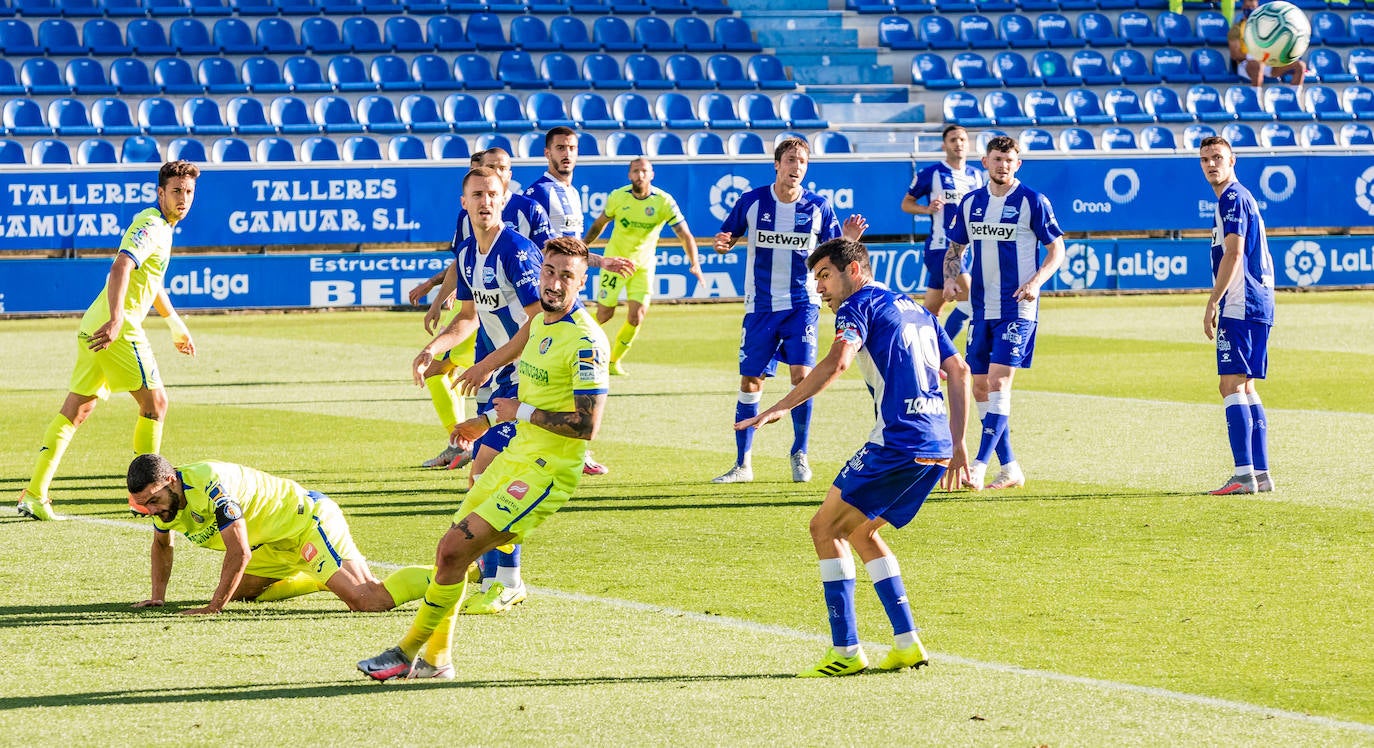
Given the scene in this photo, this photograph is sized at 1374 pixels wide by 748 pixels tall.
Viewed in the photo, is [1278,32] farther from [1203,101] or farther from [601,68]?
[601,68]

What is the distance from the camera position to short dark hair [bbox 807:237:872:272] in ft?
21.5

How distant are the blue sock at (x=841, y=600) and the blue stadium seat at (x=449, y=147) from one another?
20.0 m

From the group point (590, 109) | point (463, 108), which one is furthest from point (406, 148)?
point (590, 109)

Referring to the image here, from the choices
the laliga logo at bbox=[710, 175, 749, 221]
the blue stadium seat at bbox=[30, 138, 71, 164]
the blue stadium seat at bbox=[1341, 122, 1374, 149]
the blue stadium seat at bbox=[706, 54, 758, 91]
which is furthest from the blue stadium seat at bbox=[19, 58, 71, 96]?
the blue stadium seat at bbox=[1341, 122, 1374, 149]

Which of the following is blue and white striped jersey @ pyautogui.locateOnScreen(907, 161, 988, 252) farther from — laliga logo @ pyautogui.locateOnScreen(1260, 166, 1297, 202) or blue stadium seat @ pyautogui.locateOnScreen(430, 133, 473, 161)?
laliga logo @ pyautogui.locateOnScreen(1260, 166, 1297, 202)

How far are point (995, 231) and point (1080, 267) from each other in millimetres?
15968

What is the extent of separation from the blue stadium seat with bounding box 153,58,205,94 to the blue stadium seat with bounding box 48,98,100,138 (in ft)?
4.24

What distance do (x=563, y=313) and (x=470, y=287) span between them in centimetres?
258

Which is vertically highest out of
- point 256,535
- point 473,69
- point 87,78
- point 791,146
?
point 473,69

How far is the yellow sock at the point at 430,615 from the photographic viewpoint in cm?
629

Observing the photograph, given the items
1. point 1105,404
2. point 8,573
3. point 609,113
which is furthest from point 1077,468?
point 609,113

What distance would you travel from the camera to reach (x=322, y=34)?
2830 centimetres

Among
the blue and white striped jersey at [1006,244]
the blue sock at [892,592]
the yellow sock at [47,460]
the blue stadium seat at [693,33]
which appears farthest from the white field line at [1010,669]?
the blue stadium seat at [693,33]

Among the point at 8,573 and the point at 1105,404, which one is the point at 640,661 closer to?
the point at 8,573
